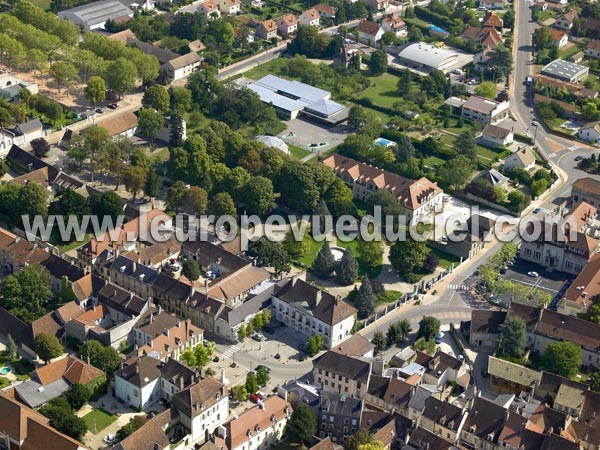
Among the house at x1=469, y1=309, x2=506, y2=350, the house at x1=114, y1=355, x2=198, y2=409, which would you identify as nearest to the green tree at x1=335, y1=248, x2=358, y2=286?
the house at x1=469, y1=309, x2=506, y2=350

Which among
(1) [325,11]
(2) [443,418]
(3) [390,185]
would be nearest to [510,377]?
(2) [443,418]

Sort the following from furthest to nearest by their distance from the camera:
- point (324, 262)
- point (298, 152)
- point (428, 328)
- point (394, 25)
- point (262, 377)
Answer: point (394, 25) < point (298, 152) < point (324, 262) < point (428, 328) < point (262, 377)

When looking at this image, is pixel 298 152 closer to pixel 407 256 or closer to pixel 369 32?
pixel 407 256

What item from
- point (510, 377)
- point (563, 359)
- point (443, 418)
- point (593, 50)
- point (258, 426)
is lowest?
point (593, 50)

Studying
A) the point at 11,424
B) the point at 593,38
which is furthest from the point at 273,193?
the point at 593,38

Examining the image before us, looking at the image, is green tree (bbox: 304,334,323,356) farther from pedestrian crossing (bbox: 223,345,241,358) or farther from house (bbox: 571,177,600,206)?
house (bbox: 571,177,600,206)

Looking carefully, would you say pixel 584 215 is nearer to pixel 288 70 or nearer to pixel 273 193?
pixel 273 193
